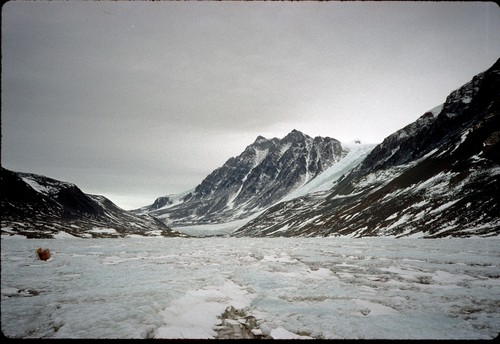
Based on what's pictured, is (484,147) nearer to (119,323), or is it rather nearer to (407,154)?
(407,154)

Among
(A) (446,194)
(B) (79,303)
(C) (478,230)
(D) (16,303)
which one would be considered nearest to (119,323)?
(B) (79,303)

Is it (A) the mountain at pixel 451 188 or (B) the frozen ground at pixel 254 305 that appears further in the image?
(A) the mountain at pixel 451 188

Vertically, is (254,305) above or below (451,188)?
below

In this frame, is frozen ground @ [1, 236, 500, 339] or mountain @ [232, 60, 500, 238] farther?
mountain @ [232, 60, 500, 238]

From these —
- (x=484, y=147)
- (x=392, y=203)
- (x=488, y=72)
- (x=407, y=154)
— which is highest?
(x=488, y=72)

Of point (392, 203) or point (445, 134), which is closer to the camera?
point (392, 203)

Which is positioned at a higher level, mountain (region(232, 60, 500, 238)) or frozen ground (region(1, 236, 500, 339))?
mountain (region(232, 60, 500, 238))

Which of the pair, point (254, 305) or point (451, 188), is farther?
point (451, 188)

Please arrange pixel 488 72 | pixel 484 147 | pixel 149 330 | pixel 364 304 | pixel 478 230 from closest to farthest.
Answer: pixel 149 330 → pixel 364 304 → pixel 478 230 → pixel 484 147 → pixel 488 72

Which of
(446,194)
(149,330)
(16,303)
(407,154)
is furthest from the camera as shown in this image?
(407,154)

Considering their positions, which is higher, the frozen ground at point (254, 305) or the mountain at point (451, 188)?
the mountain at point (451, 188)

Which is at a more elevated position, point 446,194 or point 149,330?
point 446,194
